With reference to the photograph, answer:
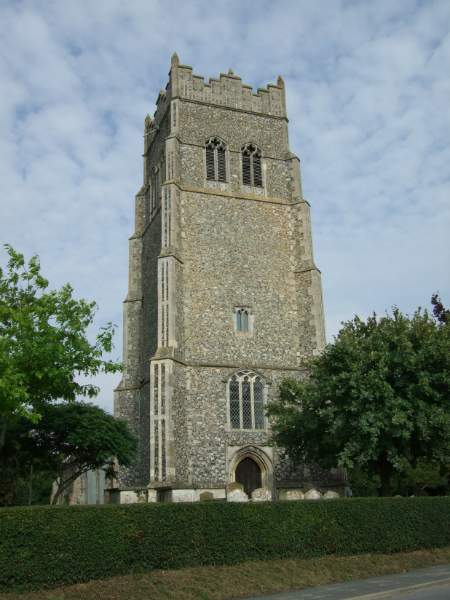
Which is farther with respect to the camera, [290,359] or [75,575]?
[290,359]

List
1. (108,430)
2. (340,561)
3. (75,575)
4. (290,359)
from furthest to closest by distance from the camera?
(290,359) → (108,430) → (340,561) → (75,575)

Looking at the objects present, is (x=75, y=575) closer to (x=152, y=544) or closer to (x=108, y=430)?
(x=152, y=544)

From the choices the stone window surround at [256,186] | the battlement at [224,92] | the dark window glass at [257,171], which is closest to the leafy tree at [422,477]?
the stone window surround at [256,186]

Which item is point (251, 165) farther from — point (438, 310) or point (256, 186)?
point (438, 310)

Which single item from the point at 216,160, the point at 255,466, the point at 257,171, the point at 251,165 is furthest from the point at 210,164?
the point at 255,466

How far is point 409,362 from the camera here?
16562 millimetres

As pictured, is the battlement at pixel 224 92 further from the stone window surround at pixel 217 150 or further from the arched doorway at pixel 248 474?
the arched doorway at pixel 248 474

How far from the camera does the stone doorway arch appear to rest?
72.7ft

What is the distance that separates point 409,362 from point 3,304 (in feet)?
36.9

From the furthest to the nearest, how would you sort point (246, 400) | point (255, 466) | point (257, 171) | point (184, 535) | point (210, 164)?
point (257, 171) < point (210, 164) < point (246, 400) < point (255, 466) < point (184, 535)

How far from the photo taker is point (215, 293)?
2433cm

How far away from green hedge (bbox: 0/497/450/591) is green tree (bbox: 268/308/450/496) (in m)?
1.94

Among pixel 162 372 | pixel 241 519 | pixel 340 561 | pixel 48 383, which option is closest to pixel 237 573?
pixel 241 519

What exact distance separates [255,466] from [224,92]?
18.0 m
